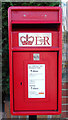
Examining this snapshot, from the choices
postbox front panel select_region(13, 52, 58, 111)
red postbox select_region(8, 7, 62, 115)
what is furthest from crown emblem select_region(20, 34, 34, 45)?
postbox front panel select_region(13, 52, 58, 111)

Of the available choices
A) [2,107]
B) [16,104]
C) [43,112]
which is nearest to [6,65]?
[2,107]

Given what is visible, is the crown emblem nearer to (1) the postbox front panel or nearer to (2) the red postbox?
(2) the red postbox

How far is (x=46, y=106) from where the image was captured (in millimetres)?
2084

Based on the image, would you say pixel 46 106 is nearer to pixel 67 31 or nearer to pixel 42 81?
pixel 42 81

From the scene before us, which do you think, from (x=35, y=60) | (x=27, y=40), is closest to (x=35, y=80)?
(x=35, y=60)

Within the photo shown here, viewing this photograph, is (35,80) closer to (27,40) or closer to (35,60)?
(35,60)

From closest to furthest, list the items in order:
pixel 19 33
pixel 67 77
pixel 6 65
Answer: pixel 19 33, pixel 6 65, pixel 67 77

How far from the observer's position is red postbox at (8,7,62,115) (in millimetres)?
1945

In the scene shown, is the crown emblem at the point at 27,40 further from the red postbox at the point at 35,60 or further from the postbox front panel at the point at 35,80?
the postbox front panel at the point at 35,80

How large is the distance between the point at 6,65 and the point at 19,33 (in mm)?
1341

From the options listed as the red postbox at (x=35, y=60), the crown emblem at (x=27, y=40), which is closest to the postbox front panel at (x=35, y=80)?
the red postbox at (x=35, y=60)

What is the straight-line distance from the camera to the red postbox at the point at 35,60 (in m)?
1.95

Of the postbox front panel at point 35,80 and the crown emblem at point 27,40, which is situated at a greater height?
the crown emblem at point 27,40

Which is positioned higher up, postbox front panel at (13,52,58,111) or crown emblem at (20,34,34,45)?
crown emblem at (20,34,34,45)
